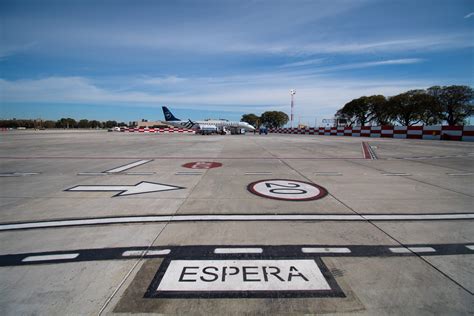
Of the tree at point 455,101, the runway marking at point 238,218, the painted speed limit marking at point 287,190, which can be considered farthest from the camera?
the tree at point 455,101

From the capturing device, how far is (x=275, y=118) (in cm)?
12525

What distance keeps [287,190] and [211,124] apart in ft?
174

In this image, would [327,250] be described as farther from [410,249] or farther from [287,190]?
[287,190]

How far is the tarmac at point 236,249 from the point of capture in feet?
6.51

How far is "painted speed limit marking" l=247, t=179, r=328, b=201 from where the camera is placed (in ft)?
15.8

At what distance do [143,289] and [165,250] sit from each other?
0.65 metres

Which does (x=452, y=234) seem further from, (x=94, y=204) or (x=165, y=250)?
(x=94, y=204)

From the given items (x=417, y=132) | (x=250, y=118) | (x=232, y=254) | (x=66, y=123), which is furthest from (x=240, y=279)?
(x=66, y=123)

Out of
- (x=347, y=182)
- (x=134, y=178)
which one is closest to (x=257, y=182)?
(x=347, y=182)

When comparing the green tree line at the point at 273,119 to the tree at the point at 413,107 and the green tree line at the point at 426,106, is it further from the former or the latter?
the tree at the point at 413,107

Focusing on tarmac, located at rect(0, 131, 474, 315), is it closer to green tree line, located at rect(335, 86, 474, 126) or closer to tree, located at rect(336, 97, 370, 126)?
green tree line, located at rect(335, 86, 474, 126)

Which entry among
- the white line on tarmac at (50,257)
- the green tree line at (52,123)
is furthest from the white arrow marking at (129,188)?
the green tree line at (52,123)

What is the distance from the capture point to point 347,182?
19.9 ft

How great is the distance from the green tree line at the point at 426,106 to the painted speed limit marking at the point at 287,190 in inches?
2332
